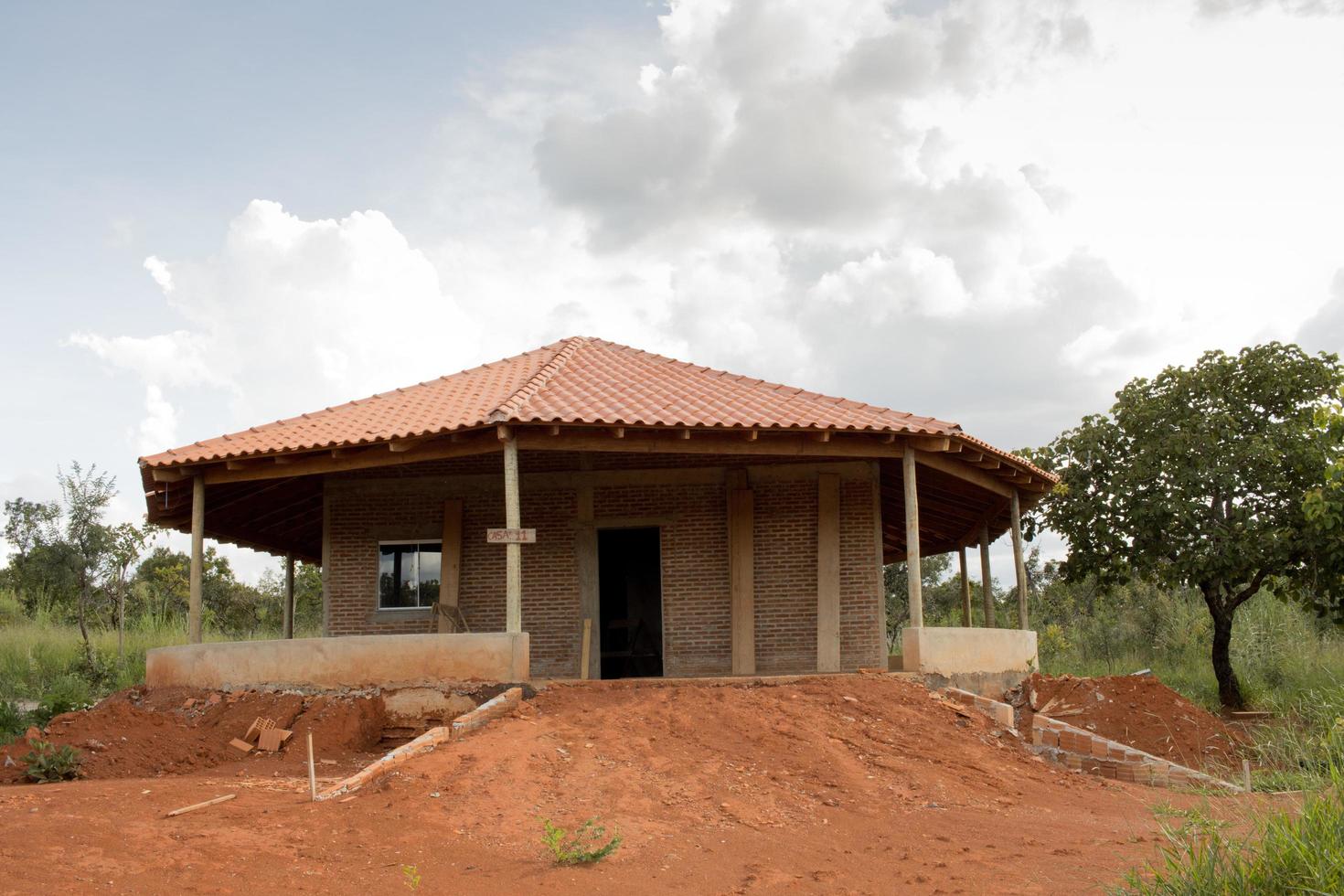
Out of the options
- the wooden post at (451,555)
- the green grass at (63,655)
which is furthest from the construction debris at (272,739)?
the green grass at (63,655)

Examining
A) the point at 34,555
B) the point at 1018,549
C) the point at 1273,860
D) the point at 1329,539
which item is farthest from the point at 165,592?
the point at 1273,860

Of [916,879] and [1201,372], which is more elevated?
[1201,372]

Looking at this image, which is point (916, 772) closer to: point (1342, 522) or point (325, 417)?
point (325, 417)

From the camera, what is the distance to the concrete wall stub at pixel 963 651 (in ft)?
43.3

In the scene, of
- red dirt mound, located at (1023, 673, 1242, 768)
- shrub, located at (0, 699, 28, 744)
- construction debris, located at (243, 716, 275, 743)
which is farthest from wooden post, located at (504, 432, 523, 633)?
shrub, located at (0, 699, 28, 744)

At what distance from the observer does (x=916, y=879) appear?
7598 mm

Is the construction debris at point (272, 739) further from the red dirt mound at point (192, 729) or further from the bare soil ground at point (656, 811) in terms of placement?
the bare soil ground at point (656, 811)

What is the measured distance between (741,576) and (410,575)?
15.2 feet

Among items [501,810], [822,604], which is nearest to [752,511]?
[822,604]

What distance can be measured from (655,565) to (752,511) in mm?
3911

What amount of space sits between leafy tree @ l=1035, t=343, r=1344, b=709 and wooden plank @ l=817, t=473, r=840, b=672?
25.3 feet

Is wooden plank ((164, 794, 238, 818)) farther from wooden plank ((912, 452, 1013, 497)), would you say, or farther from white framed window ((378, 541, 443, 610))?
wooden plank ((912, 452, 1013, 497))

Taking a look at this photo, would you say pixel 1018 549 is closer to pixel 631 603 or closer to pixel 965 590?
pixel 965 590

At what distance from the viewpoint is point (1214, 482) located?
20.1 metres
